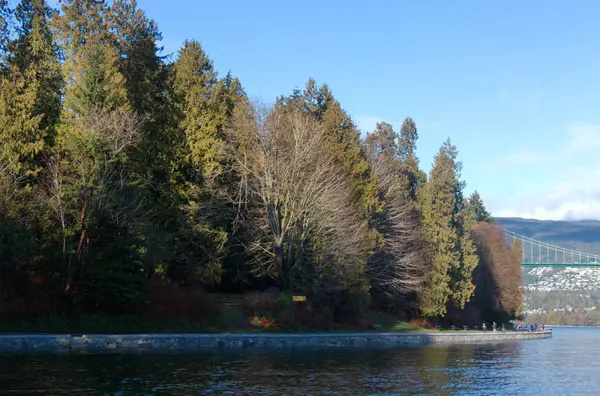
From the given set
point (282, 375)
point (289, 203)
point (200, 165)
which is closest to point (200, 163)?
point (200, 165)

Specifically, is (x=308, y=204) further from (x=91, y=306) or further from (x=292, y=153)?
(x=91, y=306)

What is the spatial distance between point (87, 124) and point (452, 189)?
4669 cm

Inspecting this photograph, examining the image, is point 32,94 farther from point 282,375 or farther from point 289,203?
point 282,375

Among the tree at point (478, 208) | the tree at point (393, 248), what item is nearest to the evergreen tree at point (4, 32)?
the tree at point (393, 248)

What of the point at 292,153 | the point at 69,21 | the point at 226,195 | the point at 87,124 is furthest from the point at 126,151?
the point at 69,21

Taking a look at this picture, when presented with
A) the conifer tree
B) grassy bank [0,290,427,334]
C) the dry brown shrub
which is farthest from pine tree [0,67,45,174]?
the conifer tree

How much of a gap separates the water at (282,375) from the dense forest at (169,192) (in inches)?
371

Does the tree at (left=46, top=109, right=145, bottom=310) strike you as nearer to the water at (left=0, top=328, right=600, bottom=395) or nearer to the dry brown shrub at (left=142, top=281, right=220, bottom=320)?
the dry brown shrub at (left=142, top=281, right=220, bottom=320)

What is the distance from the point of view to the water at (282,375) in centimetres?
2356

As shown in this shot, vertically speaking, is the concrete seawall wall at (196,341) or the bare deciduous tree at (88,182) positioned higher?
the bare deciduous tree at (88,182)

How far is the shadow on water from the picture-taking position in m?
23.5

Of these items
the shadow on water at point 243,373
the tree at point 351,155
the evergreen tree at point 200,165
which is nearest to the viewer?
the shadow on water at point 243,373

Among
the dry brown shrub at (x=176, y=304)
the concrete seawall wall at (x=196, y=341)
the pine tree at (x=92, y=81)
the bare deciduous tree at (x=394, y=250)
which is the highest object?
the pine tree at (x=92, y=81)

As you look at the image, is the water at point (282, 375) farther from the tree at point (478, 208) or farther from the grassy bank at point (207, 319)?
the tree at point (478, 208)
